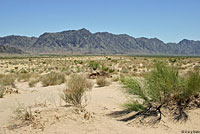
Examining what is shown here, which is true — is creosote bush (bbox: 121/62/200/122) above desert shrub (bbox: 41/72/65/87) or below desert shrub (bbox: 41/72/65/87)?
above

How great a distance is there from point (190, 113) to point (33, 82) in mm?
12582

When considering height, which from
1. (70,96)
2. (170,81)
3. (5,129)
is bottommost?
(5,129)

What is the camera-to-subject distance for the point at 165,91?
7375mm

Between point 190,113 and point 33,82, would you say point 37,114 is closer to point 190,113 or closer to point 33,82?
point 190,113

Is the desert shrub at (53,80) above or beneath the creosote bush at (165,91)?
beneath

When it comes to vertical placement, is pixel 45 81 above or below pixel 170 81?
below

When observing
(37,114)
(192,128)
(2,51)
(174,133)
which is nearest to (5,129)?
(37,114)

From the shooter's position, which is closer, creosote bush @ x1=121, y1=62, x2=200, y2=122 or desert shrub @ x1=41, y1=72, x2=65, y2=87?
creosote bush @ x1=121, y1=62, x2=200, y2=122

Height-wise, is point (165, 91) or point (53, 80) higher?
point (165, 91)

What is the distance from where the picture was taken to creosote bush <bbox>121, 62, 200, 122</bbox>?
7.22 meters

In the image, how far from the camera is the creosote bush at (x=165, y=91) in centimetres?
722

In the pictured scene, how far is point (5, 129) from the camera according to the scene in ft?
20.9

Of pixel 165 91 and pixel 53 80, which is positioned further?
pixel 53 80

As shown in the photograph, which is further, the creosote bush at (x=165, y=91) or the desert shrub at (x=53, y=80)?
the desert shrub at (x=53, y=80)
